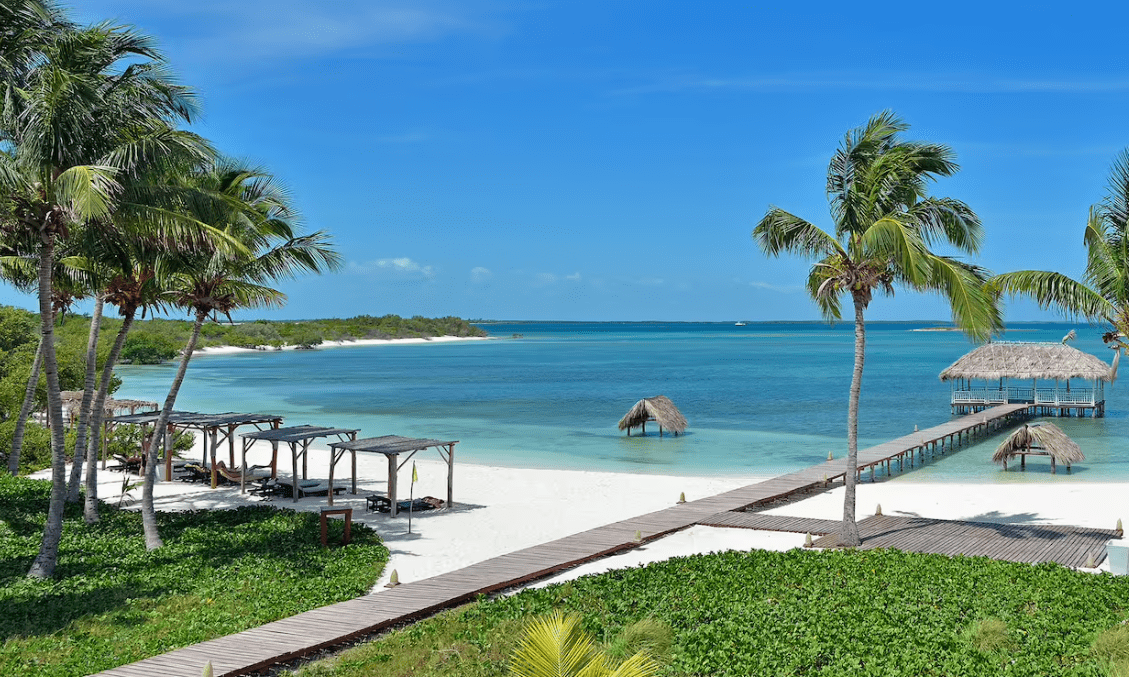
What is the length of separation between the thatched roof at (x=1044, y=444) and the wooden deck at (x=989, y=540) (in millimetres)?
9183

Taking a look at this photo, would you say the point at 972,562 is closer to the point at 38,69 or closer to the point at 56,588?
the point at 56,588

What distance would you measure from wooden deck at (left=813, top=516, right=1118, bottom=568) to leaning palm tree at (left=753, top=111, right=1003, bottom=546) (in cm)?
97

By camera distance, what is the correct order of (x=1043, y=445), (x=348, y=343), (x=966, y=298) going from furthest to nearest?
(x=348, y=343)
(x=1043, y=445)
(x=966, y=298)

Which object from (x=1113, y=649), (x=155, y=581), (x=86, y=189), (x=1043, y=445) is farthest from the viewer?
(x=1043, y=445)

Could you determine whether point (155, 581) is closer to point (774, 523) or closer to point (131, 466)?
point (774, 523)

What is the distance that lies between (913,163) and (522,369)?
225ft

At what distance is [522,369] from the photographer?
81.6 metres

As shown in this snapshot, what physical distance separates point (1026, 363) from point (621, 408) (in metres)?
18.4

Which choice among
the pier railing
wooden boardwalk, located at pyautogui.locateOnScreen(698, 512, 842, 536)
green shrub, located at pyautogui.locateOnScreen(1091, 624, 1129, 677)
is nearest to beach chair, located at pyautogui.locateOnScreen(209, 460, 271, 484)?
wooden boardwalk, located at pyautogui.locateOnScreen(698, 512, 842, 536)

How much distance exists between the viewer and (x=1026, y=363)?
1513 inches

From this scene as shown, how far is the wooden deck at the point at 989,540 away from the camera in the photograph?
44.0ft

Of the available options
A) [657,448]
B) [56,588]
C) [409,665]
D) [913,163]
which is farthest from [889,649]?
[657,448]

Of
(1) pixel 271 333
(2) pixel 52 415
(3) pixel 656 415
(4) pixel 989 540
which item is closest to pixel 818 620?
(4) pixel 989 540

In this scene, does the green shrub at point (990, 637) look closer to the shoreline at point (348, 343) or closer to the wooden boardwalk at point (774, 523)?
the wooden boardwalk at point (774, 523)
